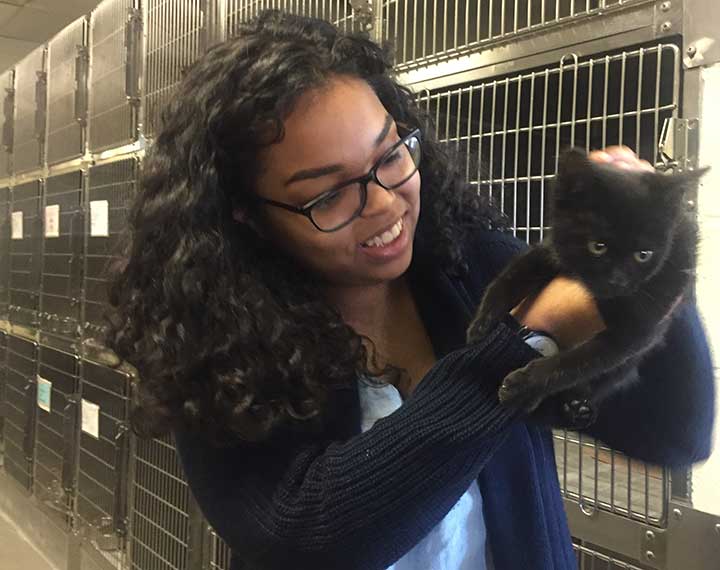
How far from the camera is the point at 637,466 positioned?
3.32 feet

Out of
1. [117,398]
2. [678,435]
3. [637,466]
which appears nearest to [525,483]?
[678,435]

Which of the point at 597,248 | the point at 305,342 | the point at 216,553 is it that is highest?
the point at 597,248

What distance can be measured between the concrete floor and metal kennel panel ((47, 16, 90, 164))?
153 cm

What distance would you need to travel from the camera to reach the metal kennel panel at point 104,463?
2.03 m

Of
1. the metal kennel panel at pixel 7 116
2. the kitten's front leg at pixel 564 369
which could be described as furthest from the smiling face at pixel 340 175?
the metal kennel panel at pixel 7 116

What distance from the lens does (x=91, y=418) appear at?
2.18 metres

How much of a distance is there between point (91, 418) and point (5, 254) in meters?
1.27

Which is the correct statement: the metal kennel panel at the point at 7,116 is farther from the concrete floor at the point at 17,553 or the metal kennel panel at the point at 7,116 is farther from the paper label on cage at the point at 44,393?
the concrete floor at the point at 17,553

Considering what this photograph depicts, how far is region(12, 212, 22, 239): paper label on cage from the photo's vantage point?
2887 mm

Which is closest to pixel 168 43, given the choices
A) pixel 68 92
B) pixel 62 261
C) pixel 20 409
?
pixel 68 92

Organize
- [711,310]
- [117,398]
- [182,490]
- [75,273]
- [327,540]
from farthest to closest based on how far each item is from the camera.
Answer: [75,273] → [117,398] → [182,490] → [711,310] → [327,540]

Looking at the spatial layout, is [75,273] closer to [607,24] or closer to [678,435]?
[607,24]

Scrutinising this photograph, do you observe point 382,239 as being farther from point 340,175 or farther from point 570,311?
point 570,311

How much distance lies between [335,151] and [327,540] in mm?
377
